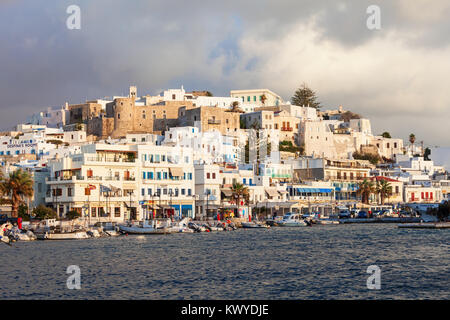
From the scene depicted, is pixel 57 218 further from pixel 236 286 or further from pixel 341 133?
pixel 341 133

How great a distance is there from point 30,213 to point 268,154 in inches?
2218

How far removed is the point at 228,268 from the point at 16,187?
1419 inches

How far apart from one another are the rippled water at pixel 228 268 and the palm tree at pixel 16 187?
1138 centimetres

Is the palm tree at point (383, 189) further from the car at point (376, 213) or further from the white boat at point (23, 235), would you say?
the white boat at point (23, 235)

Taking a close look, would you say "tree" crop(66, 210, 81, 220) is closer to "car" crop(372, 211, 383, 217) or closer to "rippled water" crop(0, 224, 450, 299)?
"rippled water" crop(0, 224, 450, 299)

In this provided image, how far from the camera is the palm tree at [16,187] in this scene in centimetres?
6631

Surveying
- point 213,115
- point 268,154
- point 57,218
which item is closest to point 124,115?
point 213,115

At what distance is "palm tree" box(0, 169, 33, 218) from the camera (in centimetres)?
6631

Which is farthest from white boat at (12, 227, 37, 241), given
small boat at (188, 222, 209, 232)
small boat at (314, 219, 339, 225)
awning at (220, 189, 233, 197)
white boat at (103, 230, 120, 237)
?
small boat at (314, 219, 339, 225)

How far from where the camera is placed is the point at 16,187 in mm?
66500

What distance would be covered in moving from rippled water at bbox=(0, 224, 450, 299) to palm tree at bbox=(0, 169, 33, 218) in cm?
1138

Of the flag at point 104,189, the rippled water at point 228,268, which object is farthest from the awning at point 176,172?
the rippled water at point 228,268

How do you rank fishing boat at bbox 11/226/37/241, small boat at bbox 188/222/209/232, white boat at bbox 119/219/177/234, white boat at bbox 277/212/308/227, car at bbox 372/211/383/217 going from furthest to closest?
car at bbox 372/211/383/217, white boat at bbox 277/212/308/227, small boat at bbox 188/222/209/232, white boat at bbox 119/219/177/234, fishing boat at bbox 11/226/37/241
